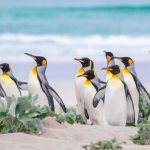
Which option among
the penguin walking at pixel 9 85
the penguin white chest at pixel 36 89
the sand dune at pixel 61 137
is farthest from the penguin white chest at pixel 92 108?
the sand dune at pixel 61 137

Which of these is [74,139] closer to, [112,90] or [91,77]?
[112,90]

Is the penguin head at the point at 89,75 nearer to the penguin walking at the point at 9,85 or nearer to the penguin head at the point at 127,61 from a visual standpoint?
the penguin head at the point at 127,61

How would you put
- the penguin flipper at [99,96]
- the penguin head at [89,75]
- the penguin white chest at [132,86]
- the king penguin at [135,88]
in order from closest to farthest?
the penguin flipper at [99,96] → the king penguin at [135,88] → the penguin white chest at [132,86] → the penguin head at [89,75]

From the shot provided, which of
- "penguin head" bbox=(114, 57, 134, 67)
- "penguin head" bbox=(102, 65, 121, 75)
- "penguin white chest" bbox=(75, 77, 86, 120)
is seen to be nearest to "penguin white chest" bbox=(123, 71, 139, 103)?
"penguin head" bbox=(102, 65, 121, 75)

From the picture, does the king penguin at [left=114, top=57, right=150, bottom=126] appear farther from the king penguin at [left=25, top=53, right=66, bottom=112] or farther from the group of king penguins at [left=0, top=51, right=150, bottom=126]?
the king penguin at [left=25, top=53, right=66, bottom=112]

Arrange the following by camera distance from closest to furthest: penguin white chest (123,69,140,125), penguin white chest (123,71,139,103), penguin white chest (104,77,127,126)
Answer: penguin white chest (104,77,127,126), penguin white chest (123,69,140,125), penguin white chest (123,71,139,103)

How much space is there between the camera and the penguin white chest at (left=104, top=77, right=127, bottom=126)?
8.96 metres

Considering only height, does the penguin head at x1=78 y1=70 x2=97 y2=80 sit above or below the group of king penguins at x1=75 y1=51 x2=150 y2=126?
above

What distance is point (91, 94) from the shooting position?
942 cm

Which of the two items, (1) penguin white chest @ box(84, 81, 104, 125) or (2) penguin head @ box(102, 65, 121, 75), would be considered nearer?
(1) penguin white chest @ box(84, 81, 104, 125)

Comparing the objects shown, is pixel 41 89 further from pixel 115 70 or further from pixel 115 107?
pixel 115 107

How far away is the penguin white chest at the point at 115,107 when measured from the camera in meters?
8.96

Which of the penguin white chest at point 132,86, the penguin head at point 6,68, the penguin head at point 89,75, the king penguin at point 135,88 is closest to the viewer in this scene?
the king penguin at point 135,88

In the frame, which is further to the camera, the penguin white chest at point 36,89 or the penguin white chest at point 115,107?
the penguin white chest at point 36,89
